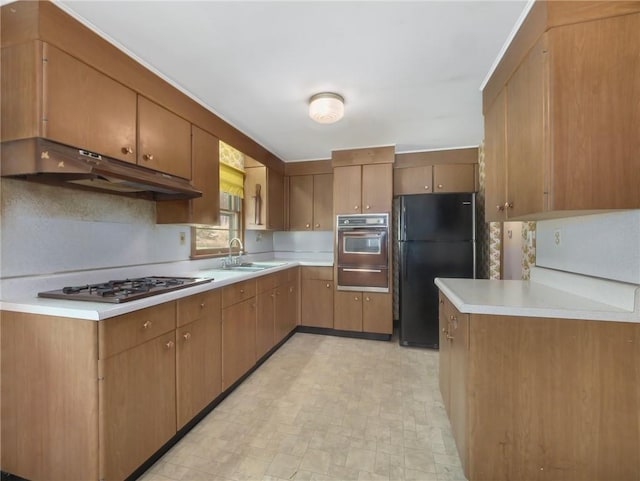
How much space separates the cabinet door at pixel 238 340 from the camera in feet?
7.21

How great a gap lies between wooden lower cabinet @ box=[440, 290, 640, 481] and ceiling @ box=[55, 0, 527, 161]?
1.50 m

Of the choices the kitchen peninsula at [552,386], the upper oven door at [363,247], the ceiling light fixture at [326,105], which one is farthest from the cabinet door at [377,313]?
the ceiling light fixture at [326,105]

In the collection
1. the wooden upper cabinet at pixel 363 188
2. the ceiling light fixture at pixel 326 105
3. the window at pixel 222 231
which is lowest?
the window at pixel 222 231

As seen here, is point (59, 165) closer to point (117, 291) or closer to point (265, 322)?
point (117, 291)

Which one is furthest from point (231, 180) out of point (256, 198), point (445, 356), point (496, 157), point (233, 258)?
point (445, 356)

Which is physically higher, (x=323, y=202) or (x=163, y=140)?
(x=163, y=140)

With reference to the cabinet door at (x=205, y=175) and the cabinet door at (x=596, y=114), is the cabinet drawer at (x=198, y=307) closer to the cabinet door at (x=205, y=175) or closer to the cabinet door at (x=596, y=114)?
the cabinet door at (x=205, y=175)

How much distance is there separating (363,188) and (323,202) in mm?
678

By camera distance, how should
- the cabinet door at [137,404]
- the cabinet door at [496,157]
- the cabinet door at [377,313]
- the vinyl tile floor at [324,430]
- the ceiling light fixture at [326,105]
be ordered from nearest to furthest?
1. the cabinet door at [137,404]
2. the vinyl tile floor at [324,430]
3. the cabinet door at [496,157]
4. the ceiling light fixture at [326,105]
5. the cabinet door at [377,313]

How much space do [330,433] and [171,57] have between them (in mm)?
2581

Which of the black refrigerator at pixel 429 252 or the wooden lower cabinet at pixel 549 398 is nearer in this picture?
the wooden lower cabinet at pixel 549 398

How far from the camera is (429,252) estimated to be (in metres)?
Answer: 3.20

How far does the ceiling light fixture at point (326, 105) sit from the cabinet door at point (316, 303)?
209cm

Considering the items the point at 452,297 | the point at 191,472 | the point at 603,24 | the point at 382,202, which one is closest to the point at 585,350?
the point at 452,297
